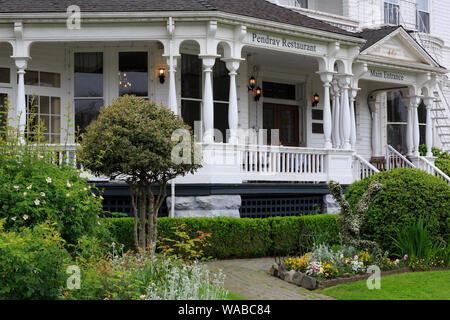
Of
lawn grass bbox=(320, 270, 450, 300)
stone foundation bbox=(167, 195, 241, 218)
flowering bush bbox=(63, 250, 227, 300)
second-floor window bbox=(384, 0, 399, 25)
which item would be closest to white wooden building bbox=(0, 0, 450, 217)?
stone foundation bbox=(167, 195, 241, 218)

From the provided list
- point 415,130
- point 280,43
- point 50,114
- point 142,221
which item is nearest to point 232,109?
point 280,43

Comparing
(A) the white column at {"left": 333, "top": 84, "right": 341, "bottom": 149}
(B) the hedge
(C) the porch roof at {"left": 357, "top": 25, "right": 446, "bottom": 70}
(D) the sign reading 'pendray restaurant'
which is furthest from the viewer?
(D) the sign reading 'pendray restaurant'

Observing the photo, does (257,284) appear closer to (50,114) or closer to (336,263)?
(336,263)

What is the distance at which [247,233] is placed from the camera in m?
11.3

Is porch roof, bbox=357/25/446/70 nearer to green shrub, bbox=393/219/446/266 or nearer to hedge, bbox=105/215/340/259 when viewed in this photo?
hedge, bbox=105/215/340/259

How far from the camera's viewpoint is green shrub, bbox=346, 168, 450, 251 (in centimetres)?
983

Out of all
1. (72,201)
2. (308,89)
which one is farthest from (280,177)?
(72,201)

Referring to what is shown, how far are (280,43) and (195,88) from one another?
2.83 metres

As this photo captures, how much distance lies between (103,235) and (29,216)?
140cm

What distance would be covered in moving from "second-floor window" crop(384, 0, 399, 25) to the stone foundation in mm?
12519

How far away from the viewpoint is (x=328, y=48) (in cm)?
1495

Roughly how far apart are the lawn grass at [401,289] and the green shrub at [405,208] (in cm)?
105

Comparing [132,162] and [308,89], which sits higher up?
[308,89]
